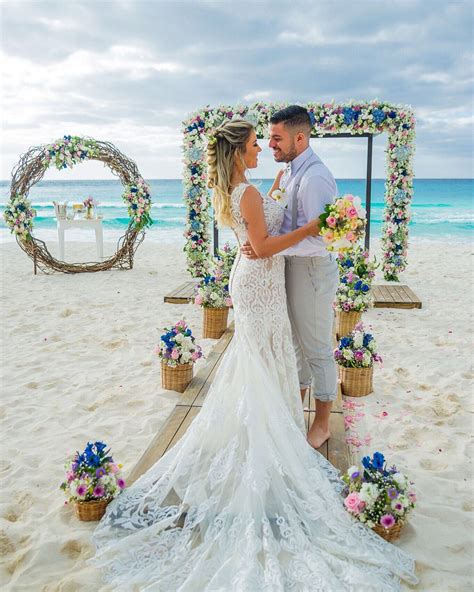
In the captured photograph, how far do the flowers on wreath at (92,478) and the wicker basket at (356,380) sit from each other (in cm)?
244

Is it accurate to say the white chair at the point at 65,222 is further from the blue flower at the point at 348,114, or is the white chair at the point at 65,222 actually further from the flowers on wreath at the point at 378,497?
the flowers on wreath at the point at 378,497

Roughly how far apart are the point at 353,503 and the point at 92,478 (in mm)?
1362

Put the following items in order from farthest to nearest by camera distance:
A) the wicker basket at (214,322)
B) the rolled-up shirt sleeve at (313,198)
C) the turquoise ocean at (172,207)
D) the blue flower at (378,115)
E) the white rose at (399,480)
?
the turquoise ocean at (172,207), the blue flower at (378,115), the wicker basket at (214,322), the rolled-up shirt sleeve at (313,198), the white rose at (399,480)

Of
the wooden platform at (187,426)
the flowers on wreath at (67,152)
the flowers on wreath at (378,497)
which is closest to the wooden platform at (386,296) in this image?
the wooden platform at (187,426)

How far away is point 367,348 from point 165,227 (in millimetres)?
21867

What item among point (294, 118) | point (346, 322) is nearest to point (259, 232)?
point (294, 118)

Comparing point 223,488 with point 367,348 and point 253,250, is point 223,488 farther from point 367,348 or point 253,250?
point 367,348

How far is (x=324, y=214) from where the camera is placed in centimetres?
274

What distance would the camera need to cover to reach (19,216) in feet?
33.9

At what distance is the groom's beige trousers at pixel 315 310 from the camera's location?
10.3 feet

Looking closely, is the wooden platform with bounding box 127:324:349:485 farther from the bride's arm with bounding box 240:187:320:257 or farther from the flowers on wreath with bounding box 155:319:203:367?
the bride's arm with bounding box 240:187:320:257

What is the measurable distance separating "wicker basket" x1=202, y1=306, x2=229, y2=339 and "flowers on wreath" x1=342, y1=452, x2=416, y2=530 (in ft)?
12.6

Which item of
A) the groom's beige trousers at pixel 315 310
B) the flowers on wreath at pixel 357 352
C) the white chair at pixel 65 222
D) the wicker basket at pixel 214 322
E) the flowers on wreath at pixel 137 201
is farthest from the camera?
the white chair at pixel 65 222

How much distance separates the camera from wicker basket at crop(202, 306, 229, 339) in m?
6.37
